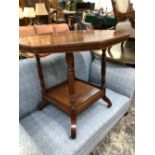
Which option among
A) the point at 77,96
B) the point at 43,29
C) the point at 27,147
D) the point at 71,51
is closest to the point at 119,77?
the point at 77,96

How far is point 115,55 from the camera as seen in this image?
136cm

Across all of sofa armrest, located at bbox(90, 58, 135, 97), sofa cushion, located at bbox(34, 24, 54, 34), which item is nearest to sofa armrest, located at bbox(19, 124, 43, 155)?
sofa armrest, located at bbox(90, 58, 135, 97)

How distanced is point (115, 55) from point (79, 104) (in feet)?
2.03

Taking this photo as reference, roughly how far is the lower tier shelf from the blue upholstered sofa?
82mm

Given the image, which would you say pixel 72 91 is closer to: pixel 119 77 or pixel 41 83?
pixel 41 83

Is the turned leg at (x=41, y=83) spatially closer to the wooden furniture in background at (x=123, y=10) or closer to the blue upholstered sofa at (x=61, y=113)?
the blue upholstered sofa at (x=61, y=113)

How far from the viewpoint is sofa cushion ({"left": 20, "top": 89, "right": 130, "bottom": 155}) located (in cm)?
85

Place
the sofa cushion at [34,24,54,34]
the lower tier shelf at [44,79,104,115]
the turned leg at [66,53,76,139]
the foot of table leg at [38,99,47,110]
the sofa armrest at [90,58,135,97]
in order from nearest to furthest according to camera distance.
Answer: the turned leg at [66,53,76,139] < the lower tier shelf at [44,79,104,115] < the foot of table leg at [38,99,47,110] < the sofa armrest at [90,58,135,97] < the sofa cushion at [34,24,54,34]

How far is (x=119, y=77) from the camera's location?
1246mm

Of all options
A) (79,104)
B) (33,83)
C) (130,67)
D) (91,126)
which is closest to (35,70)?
(33,83)

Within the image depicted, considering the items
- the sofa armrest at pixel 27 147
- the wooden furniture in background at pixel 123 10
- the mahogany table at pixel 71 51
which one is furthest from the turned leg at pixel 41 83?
the wooden furniture in background at pixel 123 10

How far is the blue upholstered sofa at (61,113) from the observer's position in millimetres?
859

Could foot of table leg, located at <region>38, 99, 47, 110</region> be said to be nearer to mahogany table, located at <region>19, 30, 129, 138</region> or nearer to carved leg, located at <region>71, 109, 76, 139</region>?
mahogany table, located at <region>19, 30, 129, 138</region>
